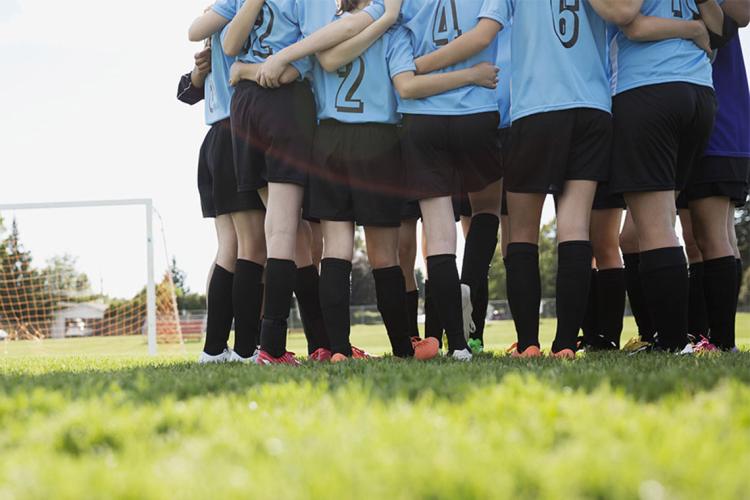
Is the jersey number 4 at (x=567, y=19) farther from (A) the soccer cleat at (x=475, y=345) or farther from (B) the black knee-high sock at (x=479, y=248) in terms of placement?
(A) the soccer cleat at (x=475, y=345)

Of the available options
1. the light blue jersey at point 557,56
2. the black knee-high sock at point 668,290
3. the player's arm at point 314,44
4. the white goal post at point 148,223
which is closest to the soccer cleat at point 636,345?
the black knee-high sock at point 668,290

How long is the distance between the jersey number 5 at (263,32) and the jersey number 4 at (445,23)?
0.95m

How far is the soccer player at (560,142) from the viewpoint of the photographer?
12.3 feet

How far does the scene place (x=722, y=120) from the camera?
4340 millimetres

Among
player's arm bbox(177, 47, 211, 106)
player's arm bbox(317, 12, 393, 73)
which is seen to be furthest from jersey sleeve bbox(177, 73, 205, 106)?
player's arm bbox(317, 12, 393, 73)

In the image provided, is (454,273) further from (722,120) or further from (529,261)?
(722,120)

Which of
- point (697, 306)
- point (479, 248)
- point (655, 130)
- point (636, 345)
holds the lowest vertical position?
point (636, 345)

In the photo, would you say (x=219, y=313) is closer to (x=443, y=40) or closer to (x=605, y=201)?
(x=443, y=40)

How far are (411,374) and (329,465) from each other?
1.36 m

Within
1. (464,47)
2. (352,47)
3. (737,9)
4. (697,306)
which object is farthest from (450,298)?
(737,9)

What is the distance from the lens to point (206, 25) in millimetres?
4238

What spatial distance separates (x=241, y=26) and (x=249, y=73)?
0.87 ft

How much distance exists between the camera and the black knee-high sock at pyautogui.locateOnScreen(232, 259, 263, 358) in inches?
162

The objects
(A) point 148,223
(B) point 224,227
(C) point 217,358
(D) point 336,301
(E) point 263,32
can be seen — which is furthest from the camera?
(A) point 148,223
